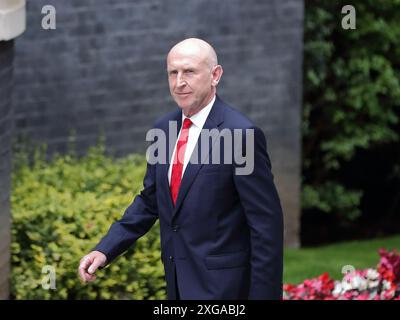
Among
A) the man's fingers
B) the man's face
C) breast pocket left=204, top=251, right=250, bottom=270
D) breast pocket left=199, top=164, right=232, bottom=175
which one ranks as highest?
the man's face

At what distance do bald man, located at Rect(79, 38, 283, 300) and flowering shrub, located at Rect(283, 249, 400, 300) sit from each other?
1.87 m

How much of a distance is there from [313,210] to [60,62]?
4.01 m

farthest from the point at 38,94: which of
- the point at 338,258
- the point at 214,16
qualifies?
the point at 338,258

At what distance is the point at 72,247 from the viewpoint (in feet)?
25.4

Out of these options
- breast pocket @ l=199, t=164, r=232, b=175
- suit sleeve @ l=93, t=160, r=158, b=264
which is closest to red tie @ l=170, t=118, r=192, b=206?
breast pocket @ l=199, t=164, r=232, b=175

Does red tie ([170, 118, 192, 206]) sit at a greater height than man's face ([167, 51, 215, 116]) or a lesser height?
lesser

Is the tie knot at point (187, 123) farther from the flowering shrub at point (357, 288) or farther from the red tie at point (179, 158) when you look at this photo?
the flowering shrub at point (357, 288)

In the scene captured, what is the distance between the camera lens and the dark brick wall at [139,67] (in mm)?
9586

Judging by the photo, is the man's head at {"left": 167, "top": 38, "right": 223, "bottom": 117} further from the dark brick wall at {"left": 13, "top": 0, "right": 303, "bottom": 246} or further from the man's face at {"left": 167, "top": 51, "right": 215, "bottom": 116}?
the dark brick wall at {"left": 13, "top": 0, "right": 303, "bottom": 246}

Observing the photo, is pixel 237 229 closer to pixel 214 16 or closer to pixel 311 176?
pixel 214 16

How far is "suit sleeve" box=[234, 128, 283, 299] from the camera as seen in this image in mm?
5293

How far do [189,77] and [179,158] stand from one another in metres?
0.39

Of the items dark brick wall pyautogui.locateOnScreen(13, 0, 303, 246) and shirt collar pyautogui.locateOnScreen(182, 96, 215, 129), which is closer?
shirt collar pyautogui.locateOnScreen(182, 96, 215, 129)

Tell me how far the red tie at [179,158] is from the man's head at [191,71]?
0.13m
